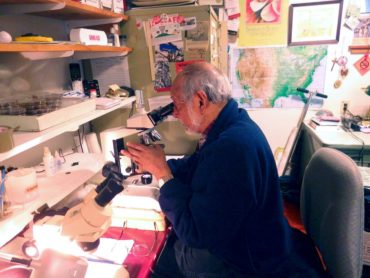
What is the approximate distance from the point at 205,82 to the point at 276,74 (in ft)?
6.25

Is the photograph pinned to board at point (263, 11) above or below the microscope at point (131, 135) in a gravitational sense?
above

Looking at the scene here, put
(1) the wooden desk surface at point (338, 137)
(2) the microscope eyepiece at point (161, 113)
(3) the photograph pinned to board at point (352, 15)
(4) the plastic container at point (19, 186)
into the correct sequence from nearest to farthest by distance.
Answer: (4) the plastic container at point (19, 186), (2) the microscope eyepiece at point (161, 113), (1) the wooden desk surface at point (338, 137), (3) the photograph pinned to board at point (352, 15)

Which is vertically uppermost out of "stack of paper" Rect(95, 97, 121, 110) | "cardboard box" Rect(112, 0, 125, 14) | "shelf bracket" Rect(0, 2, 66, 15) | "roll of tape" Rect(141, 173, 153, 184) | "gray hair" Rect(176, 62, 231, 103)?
"cardboard box" Rect(112, 0, 125, 14)

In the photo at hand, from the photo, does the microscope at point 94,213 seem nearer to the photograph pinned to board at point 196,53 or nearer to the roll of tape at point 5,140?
the roll of tape at point 5,140

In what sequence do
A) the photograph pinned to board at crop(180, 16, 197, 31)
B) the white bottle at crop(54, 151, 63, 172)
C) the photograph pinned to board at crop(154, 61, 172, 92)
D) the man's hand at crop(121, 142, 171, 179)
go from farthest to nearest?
the photograph pinned to board at crop(154, 61, 172, 92) → the photograph pinned to board at crop(180, 16, 197, 31) → the white bottle at crop(54, 151, 63, 172) → the man's hand at crop(121, 142, 171, 179)

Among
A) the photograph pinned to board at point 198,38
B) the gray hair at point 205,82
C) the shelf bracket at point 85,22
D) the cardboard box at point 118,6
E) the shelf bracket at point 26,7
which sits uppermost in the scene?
the cardboard box at point 118,6

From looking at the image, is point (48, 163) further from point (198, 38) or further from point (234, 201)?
point (198, 38)

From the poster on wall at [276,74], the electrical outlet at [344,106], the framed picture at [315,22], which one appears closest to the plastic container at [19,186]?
the poster on wall at [276,74]

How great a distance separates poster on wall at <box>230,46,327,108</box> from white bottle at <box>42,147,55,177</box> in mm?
2030

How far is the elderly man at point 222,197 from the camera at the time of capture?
0.90m

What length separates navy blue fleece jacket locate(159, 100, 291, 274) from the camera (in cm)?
89

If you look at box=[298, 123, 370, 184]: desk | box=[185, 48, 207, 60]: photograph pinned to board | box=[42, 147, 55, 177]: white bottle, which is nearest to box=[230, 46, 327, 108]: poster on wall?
box=[298, 123, 370, 184]: desk

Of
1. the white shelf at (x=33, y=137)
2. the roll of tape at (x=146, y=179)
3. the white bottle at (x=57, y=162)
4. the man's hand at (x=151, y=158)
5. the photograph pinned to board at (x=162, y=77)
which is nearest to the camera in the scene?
the white shelf at (x=33, y=137)

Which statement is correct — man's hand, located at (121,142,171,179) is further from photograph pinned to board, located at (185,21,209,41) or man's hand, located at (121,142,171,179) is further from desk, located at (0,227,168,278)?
photograph pinned to board, located at (185,21,209,41)
